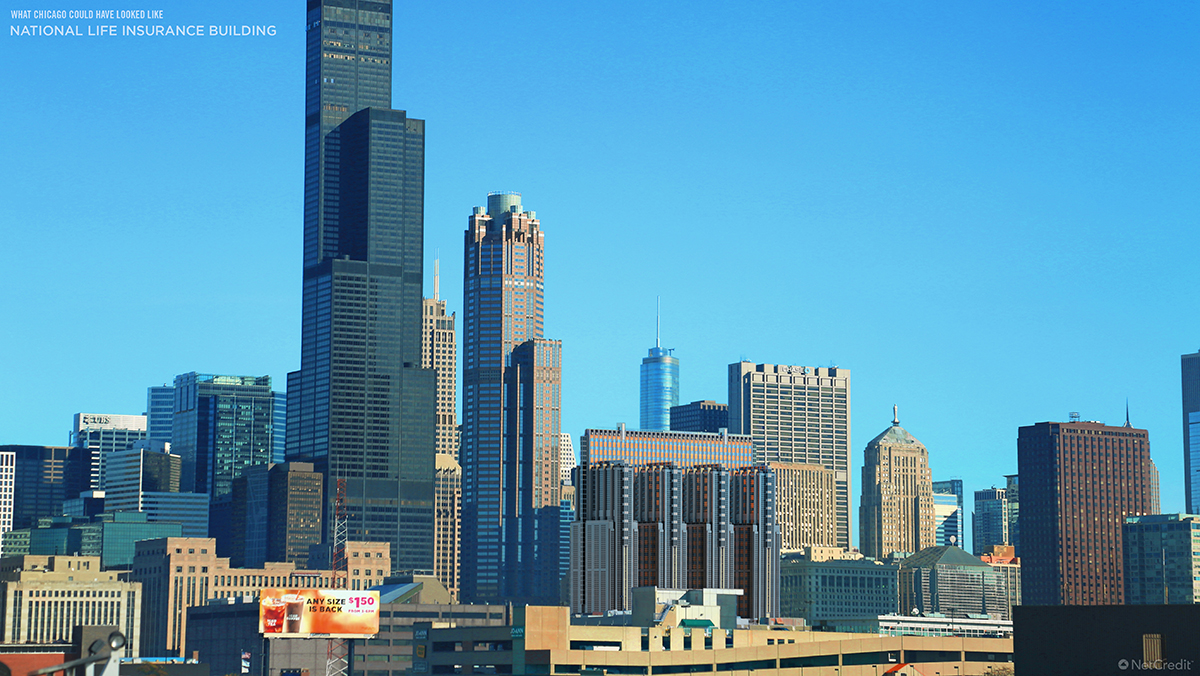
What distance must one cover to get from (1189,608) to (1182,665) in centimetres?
332

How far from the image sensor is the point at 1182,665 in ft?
360

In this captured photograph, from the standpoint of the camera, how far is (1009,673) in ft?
640

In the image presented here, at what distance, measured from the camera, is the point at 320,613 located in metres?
183

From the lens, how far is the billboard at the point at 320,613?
181125 millimetres

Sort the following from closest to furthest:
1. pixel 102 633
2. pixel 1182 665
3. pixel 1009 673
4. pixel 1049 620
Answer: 1. pixel 102 633
2. pixel 1182 665
3. pixel 1049 620
4. pixel 1009 673

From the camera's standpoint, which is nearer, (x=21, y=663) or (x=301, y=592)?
(x=21, y=663)

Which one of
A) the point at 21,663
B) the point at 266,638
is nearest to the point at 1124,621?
the point at 21,663

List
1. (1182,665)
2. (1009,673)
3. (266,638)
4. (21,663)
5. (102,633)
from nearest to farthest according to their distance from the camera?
(102,633)
(1182,665)
(21,663)
(266,638)
(1009,673)

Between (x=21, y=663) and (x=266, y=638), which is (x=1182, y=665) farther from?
(x=266, y=638)

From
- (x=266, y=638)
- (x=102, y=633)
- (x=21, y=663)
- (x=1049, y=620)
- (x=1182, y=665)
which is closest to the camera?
(x=102, y=633)

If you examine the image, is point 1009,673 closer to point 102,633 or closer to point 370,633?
point 370,633

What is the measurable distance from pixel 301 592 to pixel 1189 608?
320 ft

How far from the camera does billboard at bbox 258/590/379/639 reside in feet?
594

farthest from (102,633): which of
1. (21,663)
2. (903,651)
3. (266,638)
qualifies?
(903,651)
